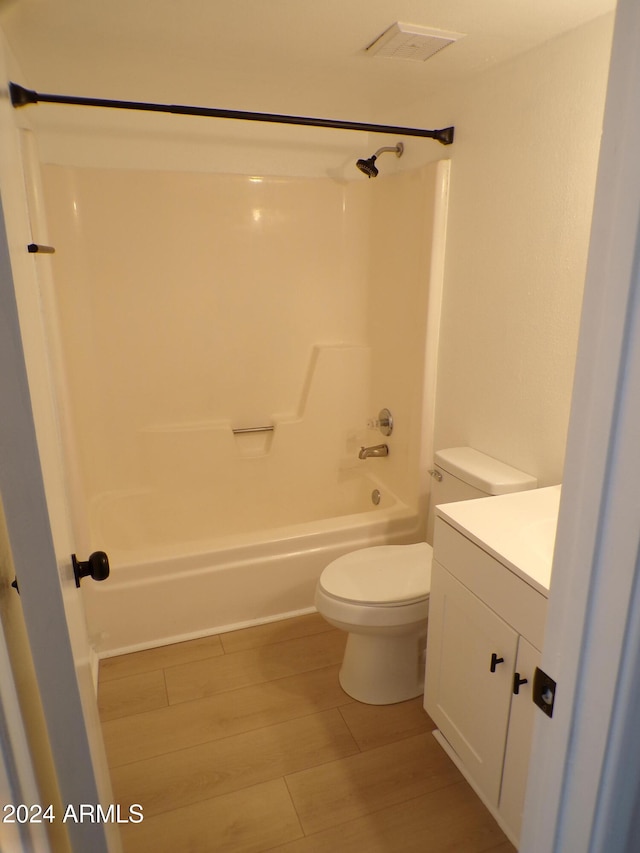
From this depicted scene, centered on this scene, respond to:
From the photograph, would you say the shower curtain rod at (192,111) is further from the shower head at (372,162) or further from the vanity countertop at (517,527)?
the vanity countertop at (517,527)

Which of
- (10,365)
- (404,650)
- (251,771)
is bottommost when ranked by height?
(251,771)

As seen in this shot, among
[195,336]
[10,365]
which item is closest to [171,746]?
[10,365]

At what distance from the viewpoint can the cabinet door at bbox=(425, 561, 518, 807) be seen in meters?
1.33

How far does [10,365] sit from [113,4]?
149 cm

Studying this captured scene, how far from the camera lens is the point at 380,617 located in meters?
1.71

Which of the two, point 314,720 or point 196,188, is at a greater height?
point 196,188

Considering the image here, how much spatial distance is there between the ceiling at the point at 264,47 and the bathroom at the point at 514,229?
78 mm

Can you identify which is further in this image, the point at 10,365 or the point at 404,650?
the point at 404,650

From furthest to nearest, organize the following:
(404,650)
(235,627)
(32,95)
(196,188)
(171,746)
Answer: (196,188) → (235,627) → (404,650) → (171,746) → (32,95)

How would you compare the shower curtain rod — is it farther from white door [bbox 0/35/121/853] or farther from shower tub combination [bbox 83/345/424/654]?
shower tub combination [bbox 83/345/424/654]

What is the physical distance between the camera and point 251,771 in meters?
1.59

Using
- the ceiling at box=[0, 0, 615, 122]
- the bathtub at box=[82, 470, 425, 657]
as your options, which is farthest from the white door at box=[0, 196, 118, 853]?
the ceiling at box=[0, 0, 615, 122]

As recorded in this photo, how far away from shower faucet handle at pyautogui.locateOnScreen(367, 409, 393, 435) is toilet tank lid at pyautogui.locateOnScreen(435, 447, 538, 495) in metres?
0.59

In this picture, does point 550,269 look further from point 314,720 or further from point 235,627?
point 235,627
